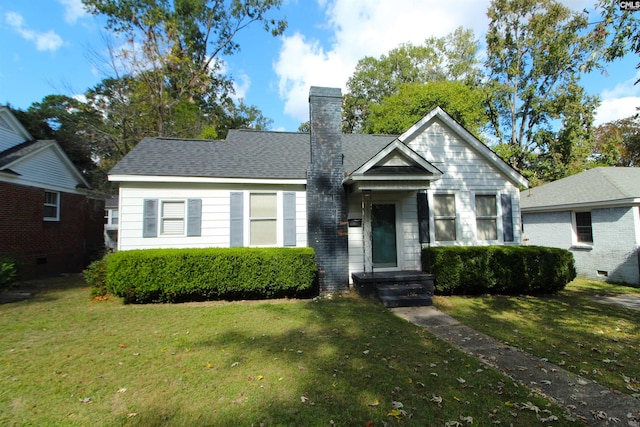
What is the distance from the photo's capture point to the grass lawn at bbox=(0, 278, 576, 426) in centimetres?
311

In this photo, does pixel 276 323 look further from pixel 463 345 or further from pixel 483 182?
pixel 483 182

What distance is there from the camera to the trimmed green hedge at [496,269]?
8.77m

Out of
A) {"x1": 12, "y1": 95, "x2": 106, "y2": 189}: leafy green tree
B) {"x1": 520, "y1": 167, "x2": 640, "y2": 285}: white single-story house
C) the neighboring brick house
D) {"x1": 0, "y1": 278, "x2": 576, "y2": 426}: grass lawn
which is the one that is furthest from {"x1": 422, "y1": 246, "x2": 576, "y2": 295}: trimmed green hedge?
{"x1": 12, "y1": 95, "x2": 106, "y2": 189}: leafy green tree

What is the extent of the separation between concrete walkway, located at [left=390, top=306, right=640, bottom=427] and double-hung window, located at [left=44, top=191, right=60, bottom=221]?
1644cm

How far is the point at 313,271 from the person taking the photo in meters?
8.35

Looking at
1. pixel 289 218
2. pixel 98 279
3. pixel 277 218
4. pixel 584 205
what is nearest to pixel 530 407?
pixel 289 218

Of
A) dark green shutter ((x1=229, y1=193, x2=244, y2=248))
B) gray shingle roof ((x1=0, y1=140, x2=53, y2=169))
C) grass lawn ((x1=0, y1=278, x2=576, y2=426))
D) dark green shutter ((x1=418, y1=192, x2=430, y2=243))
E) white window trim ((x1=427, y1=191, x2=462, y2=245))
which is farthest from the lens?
gray shingle roof ((x1=0, y1=140, x2=53, y2=169))

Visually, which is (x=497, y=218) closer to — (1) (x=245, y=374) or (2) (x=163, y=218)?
(1) (x=245, y=374)

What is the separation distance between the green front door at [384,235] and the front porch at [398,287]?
0.80 m

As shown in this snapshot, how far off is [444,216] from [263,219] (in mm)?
5849

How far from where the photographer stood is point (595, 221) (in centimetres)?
1248

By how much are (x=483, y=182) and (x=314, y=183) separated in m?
5.71

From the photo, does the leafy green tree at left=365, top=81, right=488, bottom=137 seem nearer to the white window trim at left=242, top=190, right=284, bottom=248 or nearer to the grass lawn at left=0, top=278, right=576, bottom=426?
the white window trim at left=242, top=190, right=284, bottom=248

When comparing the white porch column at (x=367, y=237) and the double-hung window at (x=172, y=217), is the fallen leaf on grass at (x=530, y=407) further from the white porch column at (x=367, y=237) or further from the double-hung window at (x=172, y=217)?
the double-hung window at (x=172, y=217)
